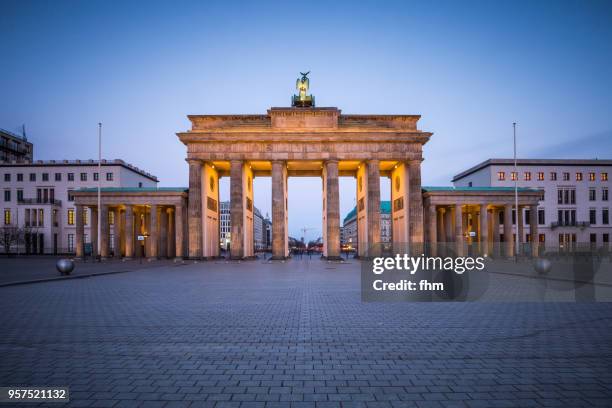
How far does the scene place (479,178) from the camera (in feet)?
242

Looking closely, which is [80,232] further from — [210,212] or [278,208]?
[278,208]

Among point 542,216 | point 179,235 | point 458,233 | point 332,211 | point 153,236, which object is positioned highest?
point 332,211

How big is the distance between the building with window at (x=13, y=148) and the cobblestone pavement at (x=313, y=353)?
89630mm

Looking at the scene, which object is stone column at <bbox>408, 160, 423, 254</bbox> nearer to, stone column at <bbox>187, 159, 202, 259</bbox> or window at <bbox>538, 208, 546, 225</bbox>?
stone column at <bbox>187, 159, 202, 259</bbox>

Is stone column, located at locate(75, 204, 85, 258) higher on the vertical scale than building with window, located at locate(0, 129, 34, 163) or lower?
lower

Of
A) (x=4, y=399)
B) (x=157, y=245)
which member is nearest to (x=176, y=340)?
(x=4, y=399)

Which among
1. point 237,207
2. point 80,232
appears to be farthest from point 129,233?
point 237,207

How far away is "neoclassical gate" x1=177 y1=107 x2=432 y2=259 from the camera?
162ft

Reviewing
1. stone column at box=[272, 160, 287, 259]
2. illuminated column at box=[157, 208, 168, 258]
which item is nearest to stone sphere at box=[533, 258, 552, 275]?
stone column at box=[272, 160, 287, 259]

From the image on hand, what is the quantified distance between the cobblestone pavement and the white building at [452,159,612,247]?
63.2 meters

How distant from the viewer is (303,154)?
165 feet

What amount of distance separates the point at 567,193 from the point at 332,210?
48610 mm

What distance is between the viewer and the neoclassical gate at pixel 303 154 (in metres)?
49.5

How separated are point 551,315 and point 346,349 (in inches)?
295
